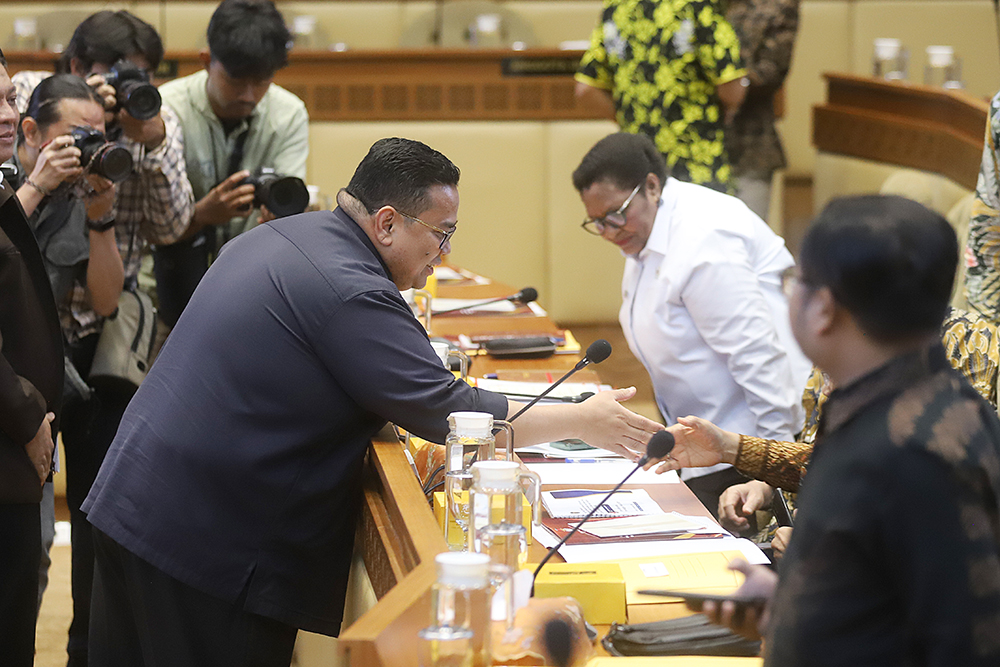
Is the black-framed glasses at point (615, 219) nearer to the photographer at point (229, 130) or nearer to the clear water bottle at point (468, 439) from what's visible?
the photographer at point (229, 130)

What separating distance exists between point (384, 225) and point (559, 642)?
2.61ft


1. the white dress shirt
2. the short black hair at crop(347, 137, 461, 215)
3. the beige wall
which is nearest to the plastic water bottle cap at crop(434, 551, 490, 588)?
the short black hair at crop(347, 137, 461, 215)

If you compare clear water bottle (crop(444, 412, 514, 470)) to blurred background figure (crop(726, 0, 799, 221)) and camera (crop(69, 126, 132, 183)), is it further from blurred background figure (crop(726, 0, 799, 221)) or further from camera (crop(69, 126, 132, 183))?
blurred background figure (crop(726, 0, 799, 221))

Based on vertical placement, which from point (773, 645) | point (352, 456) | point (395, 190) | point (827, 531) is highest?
point (395, 190)

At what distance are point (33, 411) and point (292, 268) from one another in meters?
0.52

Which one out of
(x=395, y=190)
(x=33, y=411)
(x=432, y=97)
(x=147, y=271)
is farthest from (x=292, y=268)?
(x=432, y=97)

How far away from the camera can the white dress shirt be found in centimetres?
255

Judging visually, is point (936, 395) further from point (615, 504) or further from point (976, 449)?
point (615, 504)

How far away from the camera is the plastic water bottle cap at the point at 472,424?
5.56 feet

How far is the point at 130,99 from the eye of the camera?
8.45 feet

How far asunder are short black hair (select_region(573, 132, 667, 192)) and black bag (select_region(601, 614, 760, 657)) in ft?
4.64

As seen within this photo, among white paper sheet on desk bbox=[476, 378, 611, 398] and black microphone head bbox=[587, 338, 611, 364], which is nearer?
black microphone head bbox=[587, 338, 611, 364]

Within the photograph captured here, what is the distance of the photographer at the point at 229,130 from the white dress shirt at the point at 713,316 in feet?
3.41

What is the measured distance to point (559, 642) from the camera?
4.17 ft
